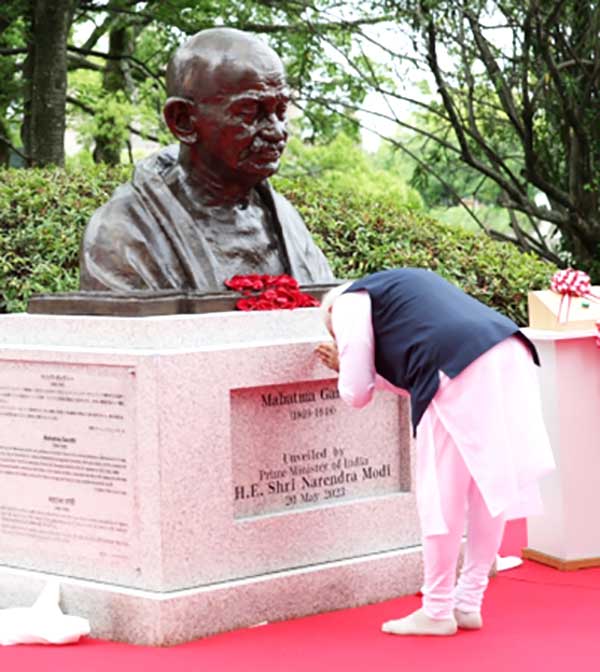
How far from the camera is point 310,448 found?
591cm

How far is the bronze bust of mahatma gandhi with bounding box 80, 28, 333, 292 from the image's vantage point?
19.5ft

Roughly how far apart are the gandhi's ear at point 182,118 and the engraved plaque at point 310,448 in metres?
1.25

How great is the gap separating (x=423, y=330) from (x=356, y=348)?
28 centimetres

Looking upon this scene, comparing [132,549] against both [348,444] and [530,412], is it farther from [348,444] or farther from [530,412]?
[530,412]

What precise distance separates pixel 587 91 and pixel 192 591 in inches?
310

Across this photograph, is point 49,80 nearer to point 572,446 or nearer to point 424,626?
point 572,446

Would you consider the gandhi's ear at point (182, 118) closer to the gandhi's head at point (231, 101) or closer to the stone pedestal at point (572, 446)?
the gandhi's head at point (231, 101)

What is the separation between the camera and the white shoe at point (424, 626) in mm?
5242

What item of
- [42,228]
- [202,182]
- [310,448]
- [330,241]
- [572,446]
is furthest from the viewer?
[330,241]

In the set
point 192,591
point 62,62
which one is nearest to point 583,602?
point 192,591

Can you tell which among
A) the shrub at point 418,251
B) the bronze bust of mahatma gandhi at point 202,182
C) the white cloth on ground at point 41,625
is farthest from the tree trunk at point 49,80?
the white cloth on ground at point 41,625

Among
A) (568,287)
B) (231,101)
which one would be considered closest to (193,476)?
(231,101)

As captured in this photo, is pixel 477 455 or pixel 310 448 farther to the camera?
pixel 310 448

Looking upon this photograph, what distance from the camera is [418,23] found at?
1162cm
